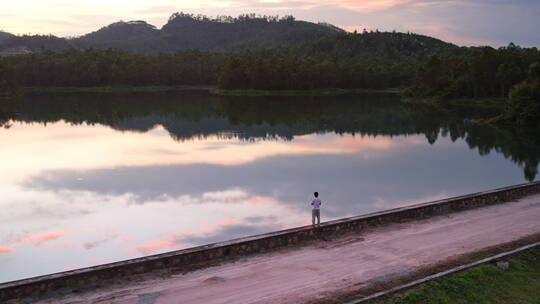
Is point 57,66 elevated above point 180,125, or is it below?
above

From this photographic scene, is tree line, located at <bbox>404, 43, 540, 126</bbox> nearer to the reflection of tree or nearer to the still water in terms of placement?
the reflection of tree

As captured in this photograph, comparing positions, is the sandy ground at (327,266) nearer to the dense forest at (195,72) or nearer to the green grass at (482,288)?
the green grass at (482,288)

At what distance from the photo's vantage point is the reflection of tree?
59.8m

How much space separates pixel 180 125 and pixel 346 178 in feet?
123

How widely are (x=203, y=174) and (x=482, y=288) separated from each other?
24.9 metres

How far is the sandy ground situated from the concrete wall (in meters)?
0.49

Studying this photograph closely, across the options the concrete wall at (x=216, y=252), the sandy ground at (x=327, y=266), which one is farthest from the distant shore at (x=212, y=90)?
the sandy ground at (x=327, y=266)

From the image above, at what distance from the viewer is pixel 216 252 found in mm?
16766

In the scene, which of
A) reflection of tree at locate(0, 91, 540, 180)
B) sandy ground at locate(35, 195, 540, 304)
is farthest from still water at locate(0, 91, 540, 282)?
sandy ground at locate(35, 195, 540, 304)

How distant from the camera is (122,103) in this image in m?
104

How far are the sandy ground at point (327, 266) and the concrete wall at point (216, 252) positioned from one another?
0.49 meters

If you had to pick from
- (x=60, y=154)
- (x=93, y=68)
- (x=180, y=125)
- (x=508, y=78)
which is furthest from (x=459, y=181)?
(x=93, y=68)

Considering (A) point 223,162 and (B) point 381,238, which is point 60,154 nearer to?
(A) point 223,162

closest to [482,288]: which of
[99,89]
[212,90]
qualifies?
[212,90]
